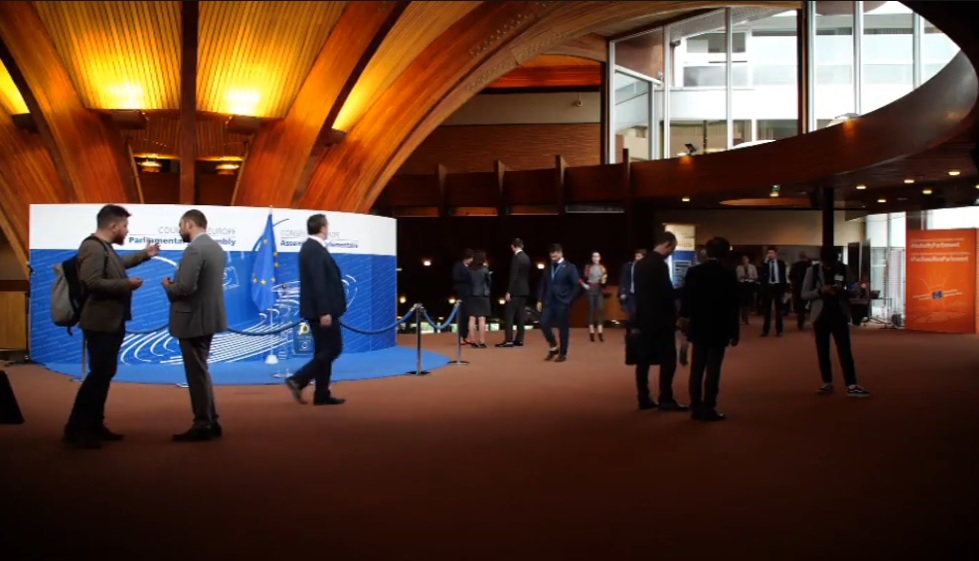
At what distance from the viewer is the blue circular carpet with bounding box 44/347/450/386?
35.7ft

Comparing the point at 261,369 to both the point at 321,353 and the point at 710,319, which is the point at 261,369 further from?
the point at 710,319

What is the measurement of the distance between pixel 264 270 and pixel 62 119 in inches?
157

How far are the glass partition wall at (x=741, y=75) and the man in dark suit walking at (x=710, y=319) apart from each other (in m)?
16.3

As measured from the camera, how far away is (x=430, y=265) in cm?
2828

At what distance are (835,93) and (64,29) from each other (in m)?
19.0

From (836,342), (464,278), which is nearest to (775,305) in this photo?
(464,278)

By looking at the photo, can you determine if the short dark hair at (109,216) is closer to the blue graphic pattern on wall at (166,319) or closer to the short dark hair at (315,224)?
the short dark hair at (315,224)

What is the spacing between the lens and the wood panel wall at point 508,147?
94.5ft

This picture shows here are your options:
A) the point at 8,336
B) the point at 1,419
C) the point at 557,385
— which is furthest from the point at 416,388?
the point at 8,336

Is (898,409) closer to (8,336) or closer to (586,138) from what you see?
(8,336)

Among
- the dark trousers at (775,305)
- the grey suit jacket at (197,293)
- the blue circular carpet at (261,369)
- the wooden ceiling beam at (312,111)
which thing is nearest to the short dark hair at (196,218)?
the grey suit jacket at (197,293)

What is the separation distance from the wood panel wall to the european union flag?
16.2 metres

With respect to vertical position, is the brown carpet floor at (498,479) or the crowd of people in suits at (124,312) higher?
the crowd of people in suits at (124,312)

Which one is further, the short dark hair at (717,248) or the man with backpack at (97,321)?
the short dark hair at (717,248)
